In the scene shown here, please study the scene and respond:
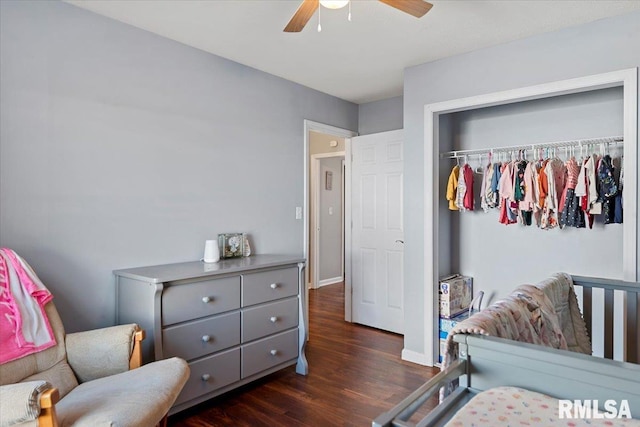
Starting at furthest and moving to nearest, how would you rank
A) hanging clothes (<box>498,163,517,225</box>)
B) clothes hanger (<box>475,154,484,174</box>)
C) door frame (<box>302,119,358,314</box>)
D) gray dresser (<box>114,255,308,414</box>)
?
door frame (<box>302,119,358,314</box>), clothes hanger (<box>475,154,484,174</box>), hanging clothes (<box>498,163,517,225</box>), gray dresser (<box>114,255,308,414</box>)

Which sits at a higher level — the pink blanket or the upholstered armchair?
the pink blanket

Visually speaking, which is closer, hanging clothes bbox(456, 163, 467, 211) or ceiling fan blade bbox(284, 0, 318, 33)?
ceiling fan blade bbox(284, 0, 318, 33)

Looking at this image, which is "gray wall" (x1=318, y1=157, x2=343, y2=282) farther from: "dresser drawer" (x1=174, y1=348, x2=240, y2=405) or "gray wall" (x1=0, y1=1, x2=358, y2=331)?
"dresser drawer" (x1=174, y1=348, x2=240, y2=405)

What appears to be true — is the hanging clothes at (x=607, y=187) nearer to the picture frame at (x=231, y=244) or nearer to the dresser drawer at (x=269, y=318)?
the dresser drawer at (x=269, y=318)

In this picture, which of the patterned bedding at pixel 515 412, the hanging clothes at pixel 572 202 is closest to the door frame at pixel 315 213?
the hanging clothes at pixel 572 202

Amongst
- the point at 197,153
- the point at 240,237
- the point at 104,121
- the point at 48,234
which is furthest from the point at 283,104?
the point at 48,234

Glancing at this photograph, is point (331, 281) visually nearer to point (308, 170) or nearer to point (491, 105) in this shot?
point (308, 170)

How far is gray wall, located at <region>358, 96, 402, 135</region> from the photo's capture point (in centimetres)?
421

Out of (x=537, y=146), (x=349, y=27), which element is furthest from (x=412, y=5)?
(x=537, y=146)

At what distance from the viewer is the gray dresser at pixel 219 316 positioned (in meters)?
2.23

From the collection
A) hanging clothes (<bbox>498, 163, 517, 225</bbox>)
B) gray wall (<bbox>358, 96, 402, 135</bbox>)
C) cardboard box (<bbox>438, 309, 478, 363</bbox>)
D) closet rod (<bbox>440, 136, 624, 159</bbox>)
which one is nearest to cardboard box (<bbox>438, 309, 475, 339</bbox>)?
cardboard box (<bbox>438, 309, 478, 363</bbox>)

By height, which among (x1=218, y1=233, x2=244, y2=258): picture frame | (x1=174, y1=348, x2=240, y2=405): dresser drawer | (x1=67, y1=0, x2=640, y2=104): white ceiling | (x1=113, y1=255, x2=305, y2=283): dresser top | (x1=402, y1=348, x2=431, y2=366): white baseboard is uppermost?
(x1=67, y1=0, x2=640, y2=104): white ceiling

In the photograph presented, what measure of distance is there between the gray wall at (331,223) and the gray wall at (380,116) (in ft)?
5.34

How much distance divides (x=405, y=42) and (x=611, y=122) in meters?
1.64
